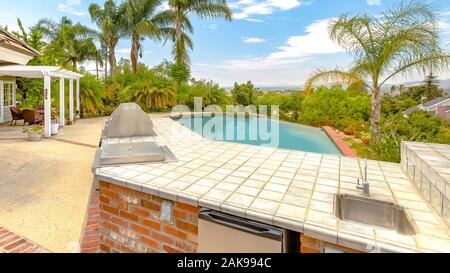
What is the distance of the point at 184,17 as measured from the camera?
63.6 feet

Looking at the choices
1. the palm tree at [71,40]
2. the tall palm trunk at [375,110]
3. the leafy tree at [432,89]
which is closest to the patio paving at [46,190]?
the tall palm trunk at [375,110]

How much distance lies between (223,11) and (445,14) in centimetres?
1438

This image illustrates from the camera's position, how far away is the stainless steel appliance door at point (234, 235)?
198cm

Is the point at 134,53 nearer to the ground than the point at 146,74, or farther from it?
farther from it

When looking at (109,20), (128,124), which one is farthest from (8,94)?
(128,124)

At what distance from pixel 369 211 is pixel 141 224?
2272mm

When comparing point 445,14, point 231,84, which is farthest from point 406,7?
point 231,84

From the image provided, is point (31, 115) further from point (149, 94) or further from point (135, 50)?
point (135, 50)

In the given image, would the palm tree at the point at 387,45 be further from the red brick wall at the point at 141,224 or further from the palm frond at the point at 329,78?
the red brick wall at the point at 141,224

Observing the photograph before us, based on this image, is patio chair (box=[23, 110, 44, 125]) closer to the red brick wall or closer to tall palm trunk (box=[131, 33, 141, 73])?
the red brick wall

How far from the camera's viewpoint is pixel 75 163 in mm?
6398

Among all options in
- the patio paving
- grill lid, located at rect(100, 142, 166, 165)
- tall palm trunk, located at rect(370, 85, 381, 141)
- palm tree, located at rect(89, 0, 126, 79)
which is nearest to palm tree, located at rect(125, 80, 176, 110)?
palm tree, located at rect(89, 0, 126, 79)

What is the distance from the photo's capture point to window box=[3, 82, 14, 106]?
13.2 metres
